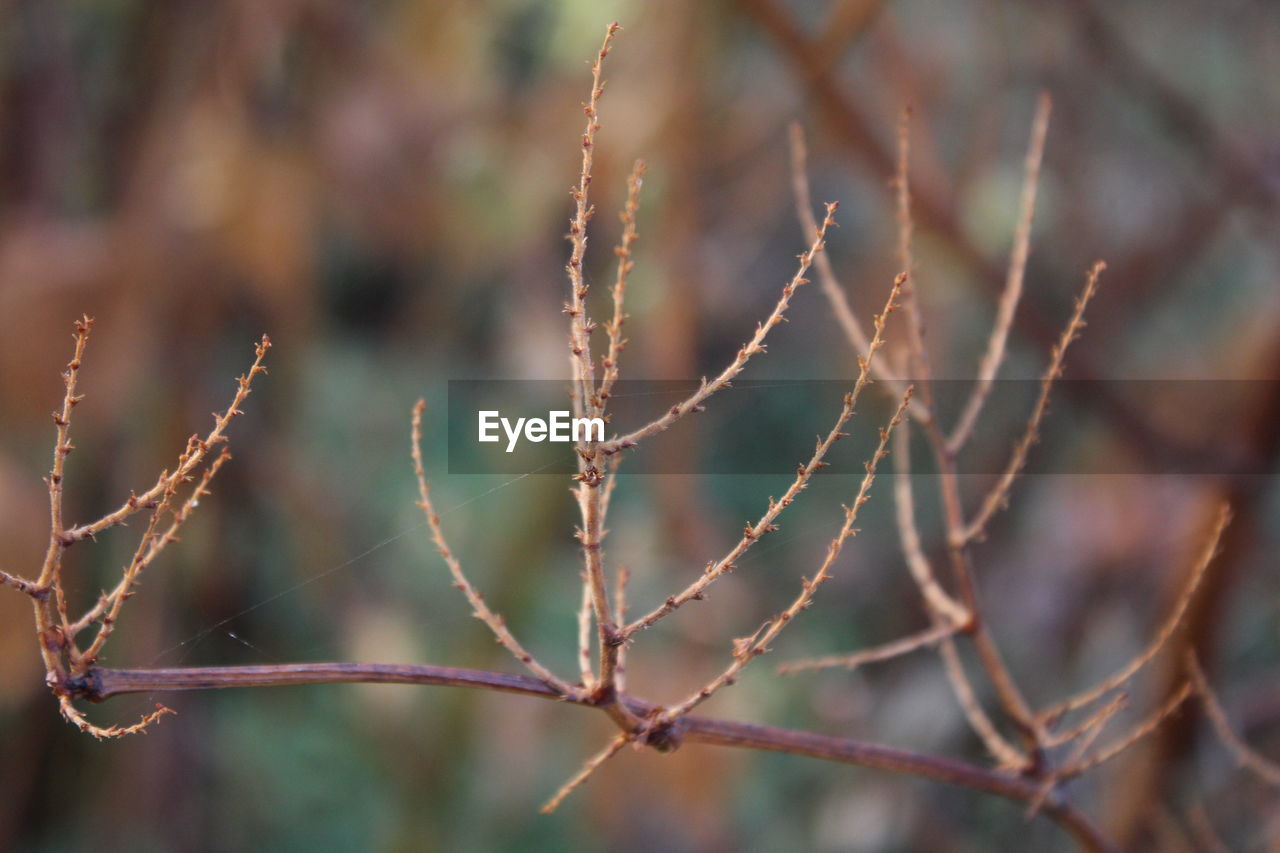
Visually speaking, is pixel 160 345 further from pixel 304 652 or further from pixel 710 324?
pixel 710 324

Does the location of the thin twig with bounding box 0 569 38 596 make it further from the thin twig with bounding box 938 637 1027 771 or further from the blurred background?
the blurred background

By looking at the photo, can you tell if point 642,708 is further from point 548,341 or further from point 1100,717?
point 548,341

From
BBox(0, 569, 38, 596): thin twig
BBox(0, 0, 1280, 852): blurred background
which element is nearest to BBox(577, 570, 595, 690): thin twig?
BBox(0, 569, 38, 596): thin twig

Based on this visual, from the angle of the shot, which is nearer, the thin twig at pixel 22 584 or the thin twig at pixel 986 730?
the thin twig at pixel 22 584

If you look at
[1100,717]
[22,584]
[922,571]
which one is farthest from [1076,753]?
[22,584]

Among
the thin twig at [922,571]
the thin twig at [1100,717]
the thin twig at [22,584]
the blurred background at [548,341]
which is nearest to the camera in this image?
the thin twig at [22,584]

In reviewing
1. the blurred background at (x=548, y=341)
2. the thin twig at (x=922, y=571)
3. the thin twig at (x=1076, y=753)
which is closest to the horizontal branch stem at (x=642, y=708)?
the thin twig at (x=1076, y=753)

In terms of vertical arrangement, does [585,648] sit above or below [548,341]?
below

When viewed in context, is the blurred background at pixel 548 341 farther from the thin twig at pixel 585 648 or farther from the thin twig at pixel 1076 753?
the thin twig at pixel 585 648

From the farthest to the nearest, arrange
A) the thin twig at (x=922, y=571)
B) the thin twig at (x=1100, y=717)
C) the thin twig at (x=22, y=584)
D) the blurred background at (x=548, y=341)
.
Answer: the blurred background at (x=548, y=341)
the thin twig at (x=922, y=571)
the thin twig at (x=1100, y=717)
the thin twig at (x=22, y=584)
